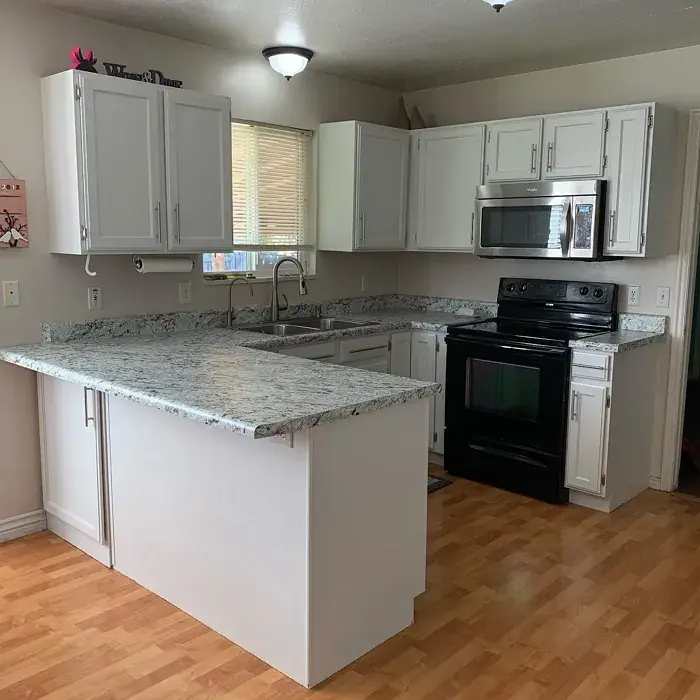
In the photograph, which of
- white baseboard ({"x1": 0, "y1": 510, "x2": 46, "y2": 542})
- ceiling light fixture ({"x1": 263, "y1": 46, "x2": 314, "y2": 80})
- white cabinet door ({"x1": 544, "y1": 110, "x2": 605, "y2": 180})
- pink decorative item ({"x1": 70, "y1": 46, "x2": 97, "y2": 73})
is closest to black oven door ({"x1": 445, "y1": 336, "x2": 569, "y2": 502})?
white cabinet door ({"x1": 544, "y1": 110, "x2": 605, "y2": 180})

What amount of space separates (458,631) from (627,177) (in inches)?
97.4

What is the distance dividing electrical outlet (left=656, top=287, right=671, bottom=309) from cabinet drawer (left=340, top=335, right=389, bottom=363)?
156 centimetres

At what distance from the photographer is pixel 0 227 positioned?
3.15 meters

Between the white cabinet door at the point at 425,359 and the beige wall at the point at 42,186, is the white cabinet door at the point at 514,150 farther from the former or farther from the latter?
the beige wall at the point at 42,186

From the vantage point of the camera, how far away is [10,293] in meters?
3.24

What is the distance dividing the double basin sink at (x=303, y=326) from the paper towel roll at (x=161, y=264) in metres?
0.61

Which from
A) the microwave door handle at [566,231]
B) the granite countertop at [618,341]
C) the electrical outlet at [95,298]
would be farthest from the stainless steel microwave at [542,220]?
the electrical outlet at [95,298]

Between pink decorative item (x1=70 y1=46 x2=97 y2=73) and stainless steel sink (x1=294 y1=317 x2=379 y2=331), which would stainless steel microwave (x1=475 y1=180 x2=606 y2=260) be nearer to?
Answer: stainless steel sink (x1=294 y1=317 x2=379 y2=331)

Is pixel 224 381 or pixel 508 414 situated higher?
pixel 224 381

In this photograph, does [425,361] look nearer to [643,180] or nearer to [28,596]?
[643,180]

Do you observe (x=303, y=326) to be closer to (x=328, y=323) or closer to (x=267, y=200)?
(x=328, y=323)

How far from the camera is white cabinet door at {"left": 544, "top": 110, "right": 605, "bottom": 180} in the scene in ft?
12.6

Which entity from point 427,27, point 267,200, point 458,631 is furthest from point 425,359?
point 458,631

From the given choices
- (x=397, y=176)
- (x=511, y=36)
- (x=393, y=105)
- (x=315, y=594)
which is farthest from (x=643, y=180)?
(x=315, y=594)
